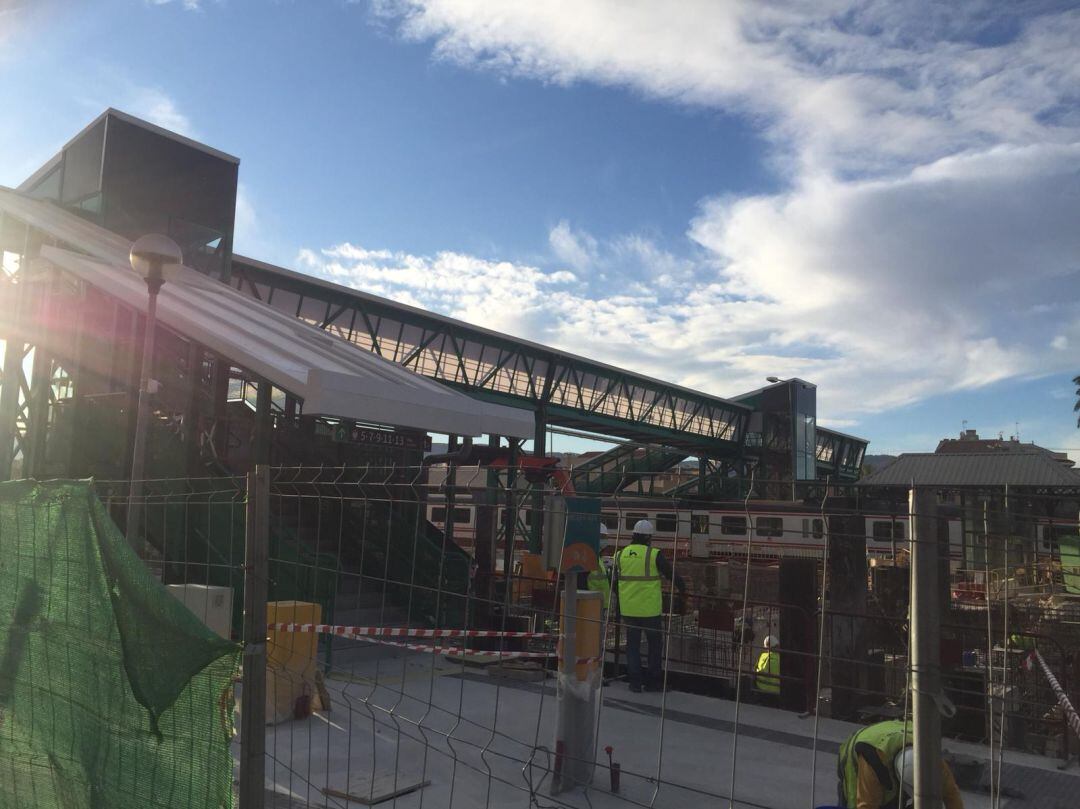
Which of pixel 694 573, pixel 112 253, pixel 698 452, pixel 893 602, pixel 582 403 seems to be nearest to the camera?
pixel 893 602

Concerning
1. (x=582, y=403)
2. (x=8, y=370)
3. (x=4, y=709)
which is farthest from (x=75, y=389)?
(x=582, y=403)

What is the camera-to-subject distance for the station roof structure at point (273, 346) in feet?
34.4

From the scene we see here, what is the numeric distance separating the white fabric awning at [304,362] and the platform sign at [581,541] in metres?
4.78

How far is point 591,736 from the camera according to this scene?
241 inches

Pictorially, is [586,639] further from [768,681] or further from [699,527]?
[768,681]

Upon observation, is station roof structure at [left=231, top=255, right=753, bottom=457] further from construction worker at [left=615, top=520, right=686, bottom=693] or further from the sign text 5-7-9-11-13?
construction worker at [left=615, top=520, right=686, bottom=693]

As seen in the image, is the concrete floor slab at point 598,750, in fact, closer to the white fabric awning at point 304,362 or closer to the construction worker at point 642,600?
the construction worker at point 642,600

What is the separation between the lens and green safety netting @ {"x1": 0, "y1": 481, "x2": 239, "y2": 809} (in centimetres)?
354

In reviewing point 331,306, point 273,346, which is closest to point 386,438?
point 273,346

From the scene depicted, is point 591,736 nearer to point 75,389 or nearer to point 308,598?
point 308,598

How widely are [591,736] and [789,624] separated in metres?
3.51

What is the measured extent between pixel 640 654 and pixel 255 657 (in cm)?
631

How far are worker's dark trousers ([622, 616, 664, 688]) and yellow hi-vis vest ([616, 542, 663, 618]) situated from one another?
0.18m

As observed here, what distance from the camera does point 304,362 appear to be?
10914 mm
